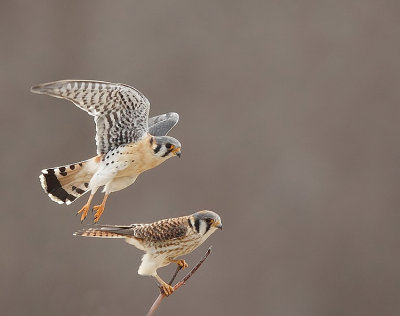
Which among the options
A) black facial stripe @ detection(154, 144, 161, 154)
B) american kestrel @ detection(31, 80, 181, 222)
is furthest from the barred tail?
black facial stripe @ detection(154, 144, 161, 154)

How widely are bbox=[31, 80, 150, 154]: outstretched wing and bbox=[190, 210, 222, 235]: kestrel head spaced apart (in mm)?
270

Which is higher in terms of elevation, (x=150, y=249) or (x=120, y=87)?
(x=120, y=87)

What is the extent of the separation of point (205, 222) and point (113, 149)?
12.5 inches

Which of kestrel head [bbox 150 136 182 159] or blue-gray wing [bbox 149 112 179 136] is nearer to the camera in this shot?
kestrel head [bbox 150 136 182 159]

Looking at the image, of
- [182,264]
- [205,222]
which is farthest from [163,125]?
[182,264]

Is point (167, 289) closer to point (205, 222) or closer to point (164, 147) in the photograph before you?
point (205, 222)

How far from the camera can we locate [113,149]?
2.02 m

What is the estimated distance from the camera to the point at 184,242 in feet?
6.57

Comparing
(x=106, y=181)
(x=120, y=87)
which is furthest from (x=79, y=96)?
(x=106, y=181)

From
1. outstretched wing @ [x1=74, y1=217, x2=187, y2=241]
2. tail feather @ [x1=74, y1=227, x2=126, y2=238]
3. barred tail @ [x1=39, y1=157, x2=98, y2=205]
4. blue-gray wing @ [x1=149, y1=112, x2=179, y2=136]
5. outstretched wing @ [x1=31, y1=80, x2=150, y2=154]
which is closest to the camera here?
tail feather @ [x1=74, y1=227, x2=126, y2=238]

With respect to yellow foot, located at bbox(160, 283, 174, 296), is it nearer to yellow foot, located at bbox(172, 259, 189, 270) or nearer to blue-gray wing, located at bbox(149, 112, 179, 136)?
yellow foot, located at bbox(172, 259, 189, 270)

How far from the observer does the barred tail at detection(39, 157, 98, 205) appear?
2.05 metres

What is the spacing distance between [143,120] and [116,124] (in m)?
0.07

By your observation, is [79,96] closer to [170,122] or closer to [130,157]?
[130,157]
